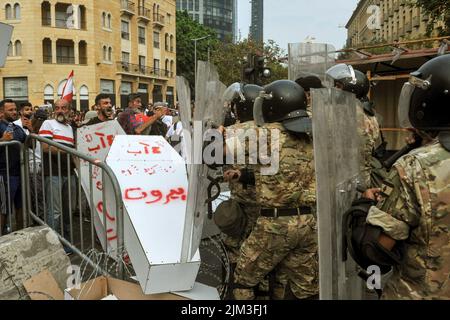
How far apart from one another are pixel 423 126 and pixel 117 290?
2.20m

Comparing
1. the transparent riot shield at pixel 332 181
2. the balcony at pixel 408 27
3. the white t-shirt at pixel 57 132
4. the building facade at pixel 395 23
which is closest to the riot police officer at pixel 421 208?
the transparent riot shield at pixel 332 181

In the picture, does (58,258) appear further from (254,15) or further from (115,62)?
(254,15)

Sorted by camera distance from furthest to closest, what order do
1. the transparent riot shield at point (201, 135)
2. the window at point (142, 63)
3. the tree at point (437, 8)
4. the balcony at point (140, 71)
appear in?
the window at point (142, 63)
the balcony at point (140, 71)
the tree at point (437, 8)
the transparent riot shield at point (201, 135)

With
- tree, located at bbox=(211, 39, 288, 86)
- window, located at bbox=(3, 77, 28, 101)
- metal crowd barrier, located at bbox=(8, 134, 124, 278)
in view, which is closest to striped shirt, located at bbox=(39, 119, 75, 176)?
metal crowd barrier, located at bbox=(8, 134, 124, 278)

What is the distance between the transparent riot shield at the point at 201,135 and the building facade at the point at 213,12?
5290 inches

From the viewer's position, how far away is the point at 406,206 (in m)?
1.90

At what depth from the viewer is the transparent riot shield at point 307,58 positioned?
692cm

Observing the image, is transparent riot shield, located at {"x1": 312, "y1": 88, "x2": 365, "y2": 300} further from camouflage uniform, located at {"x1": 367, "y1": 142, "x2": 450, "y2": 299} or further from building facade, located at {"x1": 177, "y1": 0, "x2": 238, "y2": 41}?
building facade, located at {"x1": 177, "y1": 0, "x2": 238, "y2": 41}

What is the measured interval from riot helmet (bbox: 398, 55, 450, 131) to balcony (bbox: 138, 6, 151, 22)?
50829 mm

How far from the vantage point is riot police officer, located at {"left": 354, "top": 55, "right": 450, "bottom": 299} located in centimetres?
187

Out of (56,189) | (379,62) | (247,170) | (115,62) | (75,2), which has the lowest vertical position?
(56,189)

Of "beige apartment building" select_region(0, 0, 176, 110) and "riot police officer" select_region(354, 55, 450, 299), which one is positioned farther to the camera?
"beige apartment building" select_region(0, 0, 176, 110)

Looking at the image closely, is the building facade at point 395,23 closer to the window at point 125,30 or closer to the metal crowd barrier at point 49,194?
the window at point 125,30

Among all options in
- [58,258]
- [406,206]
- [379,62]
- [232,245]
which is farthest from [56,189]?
[379,62]
